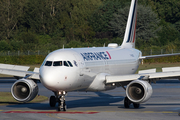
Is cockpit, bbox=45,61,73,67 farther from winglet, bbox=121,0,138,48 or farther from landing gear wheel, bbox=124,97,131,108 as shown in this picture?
winglet, bbox=121,0,138,48

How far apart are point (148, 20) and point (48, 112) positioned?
271 feet

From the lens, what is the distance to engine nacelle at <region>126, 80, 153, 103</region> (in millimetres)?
23484

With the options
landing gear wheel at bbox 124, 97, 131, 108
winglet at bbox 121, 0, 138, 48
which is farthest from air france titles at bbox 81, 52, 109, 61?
winglet at bbox 121, 0, 138, 48

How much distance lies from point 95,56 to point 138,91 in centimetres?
471

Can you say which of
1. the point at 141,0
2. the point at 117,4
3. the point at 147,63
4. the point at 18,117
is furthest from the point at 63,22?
the point at 18,117

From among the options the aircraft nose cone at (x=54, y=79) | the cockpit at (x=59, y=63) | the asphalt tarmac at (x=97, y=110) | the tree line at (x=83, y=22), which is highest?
the tree line at (x=83, y=22)

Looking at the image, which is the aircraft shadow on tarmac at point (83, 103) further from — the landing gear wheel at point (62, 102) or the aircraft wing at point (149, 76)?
the aircraft wing at point (149, 76)

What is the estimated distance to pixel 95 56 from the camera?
88.6 ft

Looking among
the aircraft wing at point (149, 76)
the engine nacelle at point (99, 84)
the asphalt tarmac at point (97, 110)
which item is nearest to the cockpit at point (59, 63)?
the asphalt tarmac at point (97, 110)

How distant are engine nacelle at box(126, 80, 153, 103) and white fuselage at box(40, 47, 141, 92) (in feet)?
9.28

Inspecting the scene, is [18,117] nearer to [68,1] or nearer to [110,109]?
[110,109]

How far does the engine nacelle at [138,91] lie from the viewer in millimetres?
23484

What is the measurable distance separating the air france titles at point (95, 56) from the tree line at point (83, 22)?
65232 millimetres

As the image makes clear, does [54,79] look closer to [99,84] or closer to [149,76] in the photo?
[99,84]
